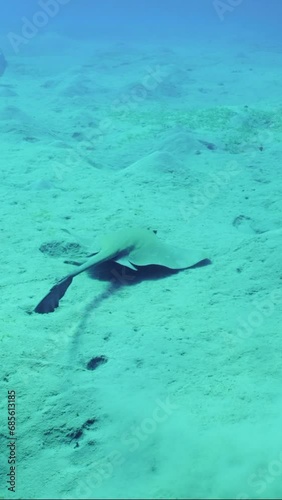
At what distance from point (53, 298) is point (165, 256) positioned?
157cm

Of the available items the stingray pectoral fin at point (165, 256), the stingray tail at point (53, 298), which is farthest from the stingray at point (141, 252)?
the stingray tail at point (53, 298)

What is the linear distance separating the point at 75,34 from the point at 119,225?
1485 inches

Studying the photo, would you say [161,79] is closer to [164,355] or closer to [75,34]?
[164,355]

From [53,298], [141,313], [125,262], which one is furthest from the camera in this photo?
[125,262]

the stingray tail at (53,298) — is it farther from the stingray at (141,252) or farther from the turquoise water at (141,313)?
the stingray at (141,252)

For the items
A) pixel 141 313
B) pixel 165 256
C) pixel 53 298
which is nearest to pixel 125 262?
pixel 165 256

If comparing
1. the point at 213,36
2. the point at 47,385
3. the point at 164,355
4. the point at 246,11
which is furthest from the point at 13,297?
the point at 246,11

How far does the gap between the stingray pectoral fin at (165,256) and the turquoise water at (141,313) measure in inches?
0.7

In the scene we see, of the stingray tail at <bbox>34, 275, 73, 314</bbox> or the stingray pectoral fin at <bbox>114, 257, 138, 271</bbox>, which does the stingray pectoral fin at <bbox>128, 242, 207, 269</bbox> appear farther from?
the stingray tail at <bbox>34, 275, 73, 314</bbox>

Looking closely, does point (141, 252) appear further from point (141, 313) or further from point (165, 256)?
point (141, 313)

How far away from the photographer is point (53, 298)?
13.7ft

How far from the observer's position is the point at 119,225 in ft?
21.1

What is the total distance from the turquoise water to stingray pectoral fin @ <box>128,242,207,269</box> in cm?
2

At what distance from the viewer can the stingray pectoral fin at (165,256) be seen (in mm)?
5070
